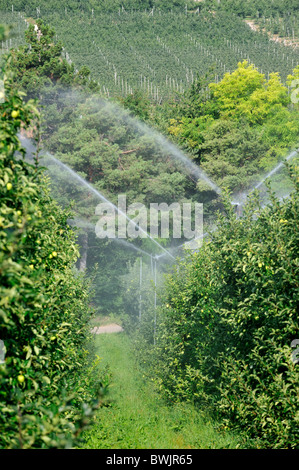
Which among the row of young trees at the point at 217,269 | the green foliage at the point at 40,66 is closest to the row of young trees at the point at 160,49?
the row of young trees at the point at 217,269

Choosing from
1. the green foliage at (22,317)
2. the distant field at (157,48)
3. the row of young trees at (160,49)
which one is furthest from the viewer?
the row of young trees at (160,49)

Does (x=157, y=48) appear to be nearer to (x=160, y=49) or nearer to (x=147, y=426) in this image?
(x=160, y=49)

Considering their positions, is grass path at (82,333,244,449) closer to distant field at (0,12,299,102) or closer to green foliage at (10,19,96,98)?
green foliage at (10,19,96,98)

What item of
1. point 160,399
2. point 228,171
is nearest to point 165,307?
point 160,399

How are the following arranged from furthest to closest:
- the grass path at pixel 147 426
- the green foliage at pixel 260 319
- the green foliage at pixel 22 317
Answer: the grass path at pixel 147 426 → the green foliage at pixel 260 319 → the green foliage at pixel 22 317

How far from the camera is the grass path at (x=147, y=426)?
7.29m

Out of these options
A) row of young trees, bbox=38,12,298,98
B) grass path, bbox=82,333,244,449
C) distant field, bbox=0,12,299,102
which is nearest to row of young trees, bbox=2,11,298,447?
grass path, bbox=82,333,244,449

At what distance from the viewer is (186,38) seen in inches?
3691

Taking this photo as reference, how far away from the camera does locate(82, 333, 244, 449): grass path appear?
7.29 m

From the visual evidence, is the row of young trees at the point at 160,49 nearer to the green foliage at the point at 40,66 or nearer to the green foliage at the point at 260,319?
the green foliage at the point at 40,66

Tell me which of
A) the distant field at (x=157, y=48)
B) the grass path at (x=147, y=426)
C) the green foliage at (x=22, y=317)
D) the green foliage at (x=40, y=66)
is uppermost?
the distant field at (x=157, y=48)

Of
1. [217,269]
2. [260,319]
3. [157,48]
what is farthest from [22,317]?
[157,48]

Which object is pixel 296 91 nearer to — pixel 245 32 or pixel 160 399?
pixel 160 399

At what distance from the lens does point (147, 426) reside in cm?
883
